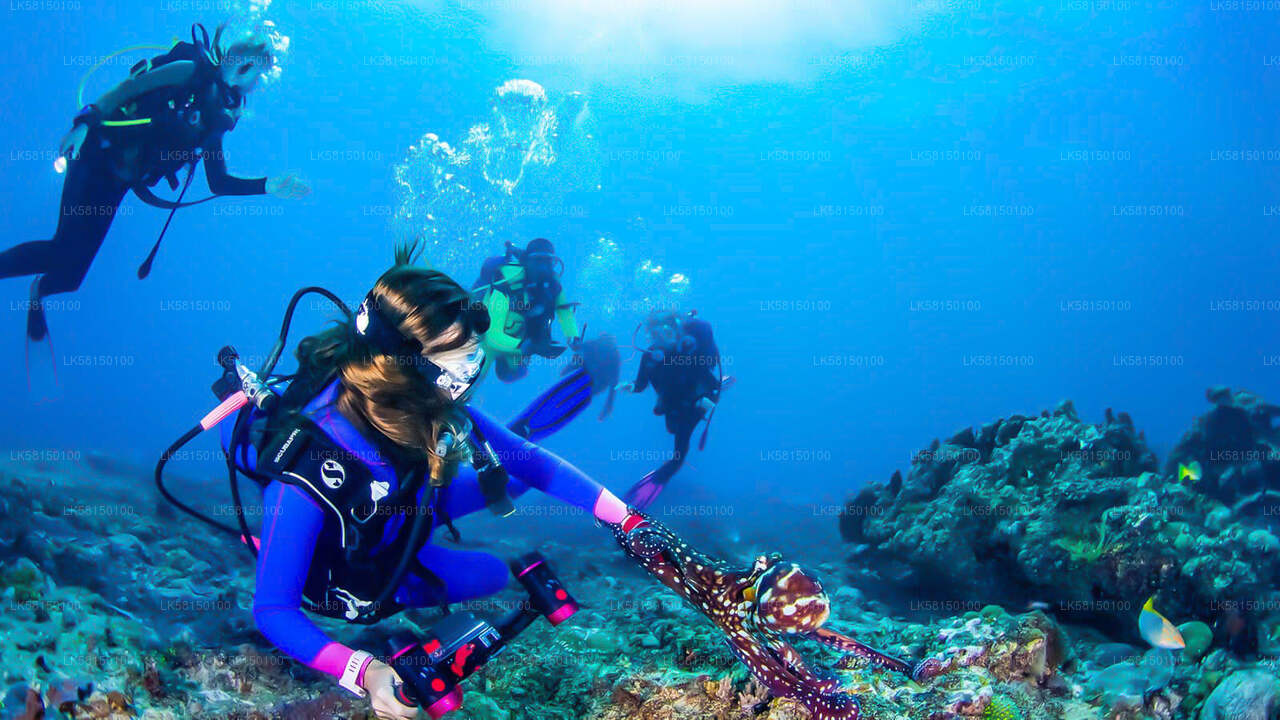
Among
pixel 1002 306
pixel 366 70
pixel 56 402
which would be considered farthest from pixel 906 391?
pixel 56 402

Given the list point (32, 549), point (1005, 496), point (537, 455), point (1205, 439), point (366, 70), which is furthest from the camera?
point (366, 70)

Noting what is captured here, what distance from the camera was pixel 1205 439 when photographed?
35.1 feet

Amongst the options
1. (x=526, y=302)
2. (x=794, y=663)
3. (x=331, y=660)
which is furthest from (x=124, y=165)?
(x=794, y=663)

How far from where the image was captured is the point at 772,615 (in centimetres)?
232

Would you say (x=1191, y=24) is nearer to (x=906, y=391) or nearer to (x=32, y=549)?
(x=32, y=549)

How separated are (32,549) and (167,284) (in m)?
145

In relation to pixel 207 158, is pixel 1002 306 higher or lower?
higher

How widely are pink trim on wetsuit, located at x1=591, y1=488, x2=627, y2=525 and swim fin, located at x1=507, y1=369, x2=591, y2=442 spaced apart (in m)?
1.98

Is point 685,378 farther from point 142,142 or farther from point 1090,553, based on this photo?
point 142,142

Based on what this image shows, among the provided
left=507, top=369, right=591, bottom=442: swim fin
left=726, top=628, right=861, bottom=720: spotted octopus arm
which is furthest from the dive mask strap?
left=507, top=369, right=591, bottom=442: swim fin

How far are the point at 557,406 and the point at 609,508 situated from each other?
2169mm

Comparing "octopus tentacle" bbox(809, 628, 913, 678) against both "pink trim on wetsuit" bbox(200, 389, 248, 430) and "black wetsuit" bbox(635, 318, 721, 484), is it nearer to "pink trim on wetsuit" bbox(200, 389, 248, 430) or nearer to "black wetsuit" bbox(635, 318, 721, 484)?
"pink trim on wetsuit" bbox(200, 389, 248, 430)

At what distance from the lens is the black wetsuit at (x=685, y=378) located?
10164 millimetres

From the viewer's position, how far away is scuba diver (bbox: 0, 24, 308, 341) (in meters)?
6.80
